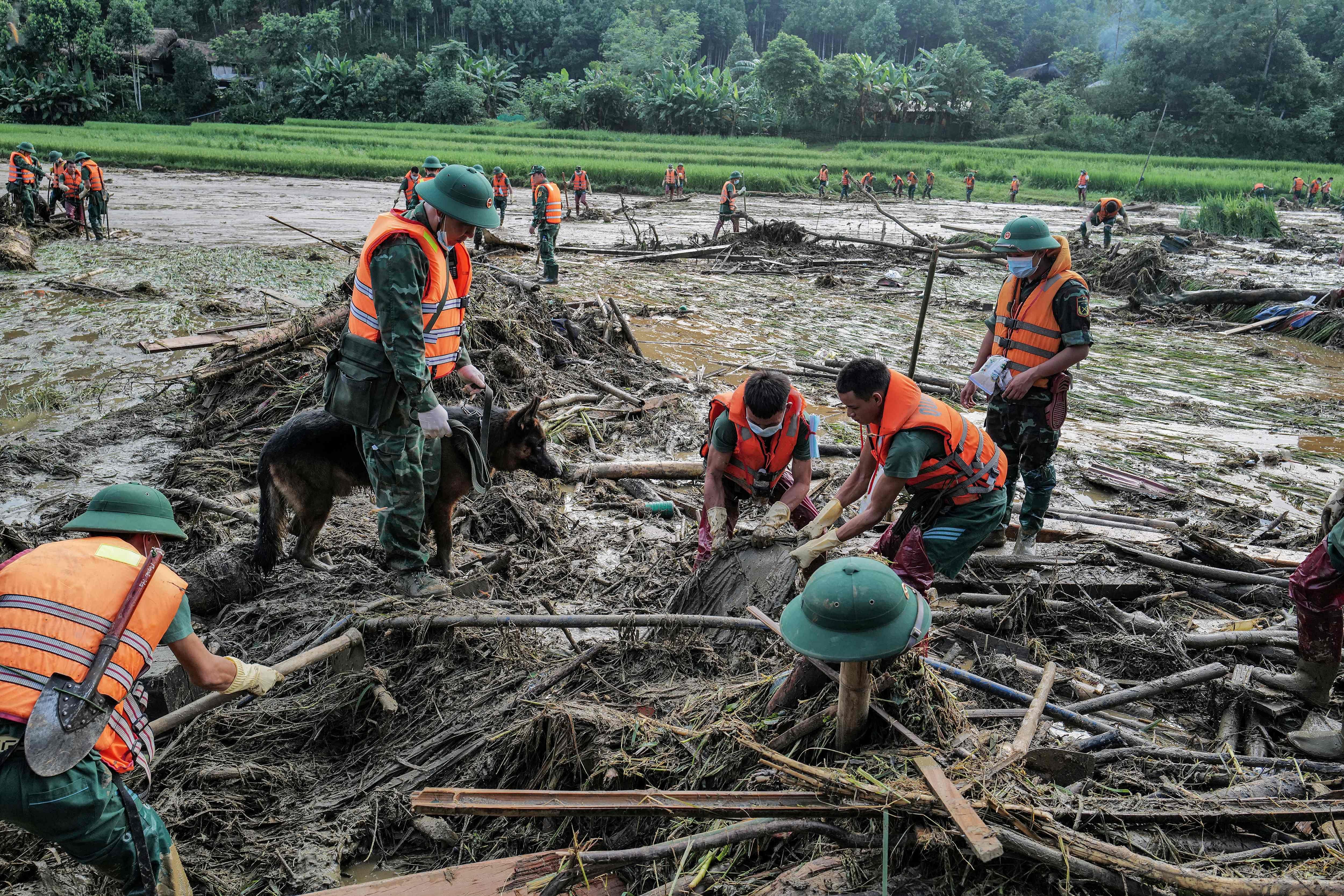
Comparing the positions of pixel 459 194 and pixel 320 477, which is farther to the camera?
pixel 320 477

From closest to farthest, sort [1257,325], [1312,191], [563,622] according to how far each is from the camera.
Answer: [563,622] < [1257,325] < [1312,191]

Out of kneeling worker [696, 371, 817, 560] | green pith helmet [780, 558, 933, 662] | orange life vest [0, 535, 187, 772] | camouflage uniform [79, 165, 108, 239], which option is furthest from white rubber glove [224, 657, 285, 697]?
camouflage uniform [79, 165, 108, 239]

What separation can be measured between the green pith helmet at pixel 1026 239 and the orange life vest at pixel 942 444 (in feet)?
5.07

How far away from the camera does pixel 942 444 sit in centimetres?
412

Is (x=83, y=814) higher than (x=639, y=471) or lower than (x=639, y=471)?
higher

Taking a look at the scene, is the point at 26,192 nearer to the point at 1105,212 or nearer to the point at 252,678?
the point at 252,678

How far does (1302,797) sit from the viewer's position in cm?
284

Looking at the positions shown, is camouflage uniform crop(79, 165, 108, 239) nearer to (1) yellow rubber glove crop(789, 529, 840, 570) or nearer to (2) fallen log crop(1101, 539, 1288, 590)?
(1) yellow rubber glove crop(789, 529, 840, 570)

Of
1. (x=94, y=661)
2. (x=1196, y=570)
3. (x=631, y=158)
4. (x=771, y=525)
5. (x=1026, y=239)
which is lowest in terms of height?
(x=1196, y=570)

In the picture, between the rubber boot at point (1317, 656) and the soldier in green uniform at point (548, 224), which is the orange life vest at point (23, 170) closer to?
the soldier in green uniform at point (548, 224)

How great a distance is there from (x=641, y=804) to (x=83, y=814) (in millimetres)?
1650

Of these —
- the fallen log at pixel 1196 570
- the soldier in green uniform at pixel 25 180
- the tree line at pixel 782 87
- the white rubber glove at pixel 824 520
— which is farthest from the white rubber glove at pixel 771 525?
the tree line at pixel 782 87

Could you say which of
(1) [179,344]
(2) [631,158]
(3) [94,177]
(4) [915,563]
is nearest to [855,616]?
(4) [915,563]

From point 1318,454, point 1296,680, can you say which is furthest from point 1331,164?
point 1296,680
